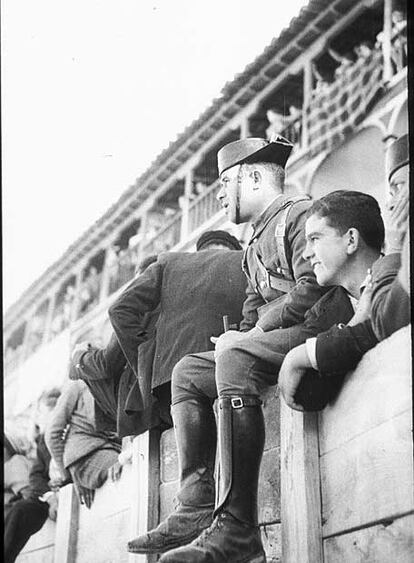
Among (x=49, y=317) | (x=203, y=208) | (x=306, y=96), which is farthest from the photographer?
(x=49, y=317)

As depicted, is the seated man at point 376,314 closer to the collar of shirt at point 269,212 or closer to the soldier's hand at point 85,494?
the collar of shirt at point 269,212

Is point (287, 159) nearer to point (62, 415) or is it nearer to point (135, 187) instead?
point (135, 187)

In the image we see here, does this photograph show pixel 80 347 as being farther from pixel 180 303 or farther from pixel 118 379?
pixel 180 303

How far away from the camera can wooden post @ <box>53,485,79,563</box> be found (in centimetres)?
494

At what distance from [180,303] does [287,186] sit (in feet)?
2.45

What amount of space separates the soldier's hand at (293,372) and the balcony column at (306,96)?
977mm

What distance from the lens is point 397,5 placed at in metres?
4.36

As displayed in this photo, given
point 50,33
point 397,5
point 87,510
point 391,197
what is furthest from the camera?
point 50,33

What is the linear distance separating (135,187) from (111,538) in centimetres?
175

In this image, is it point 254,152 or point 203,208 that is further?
point 203,208

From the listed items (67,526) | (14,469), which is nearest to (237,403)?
(67,526)

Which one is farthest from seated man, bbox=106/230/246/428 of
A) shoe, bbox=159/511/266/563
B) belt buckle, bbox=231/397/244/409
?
shoe, bbox=159/511/266/563

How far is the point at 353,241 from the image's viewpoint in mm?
4133

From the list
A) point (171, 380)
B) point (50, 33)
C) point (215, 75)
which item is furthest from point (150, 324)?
point (50, 33)
